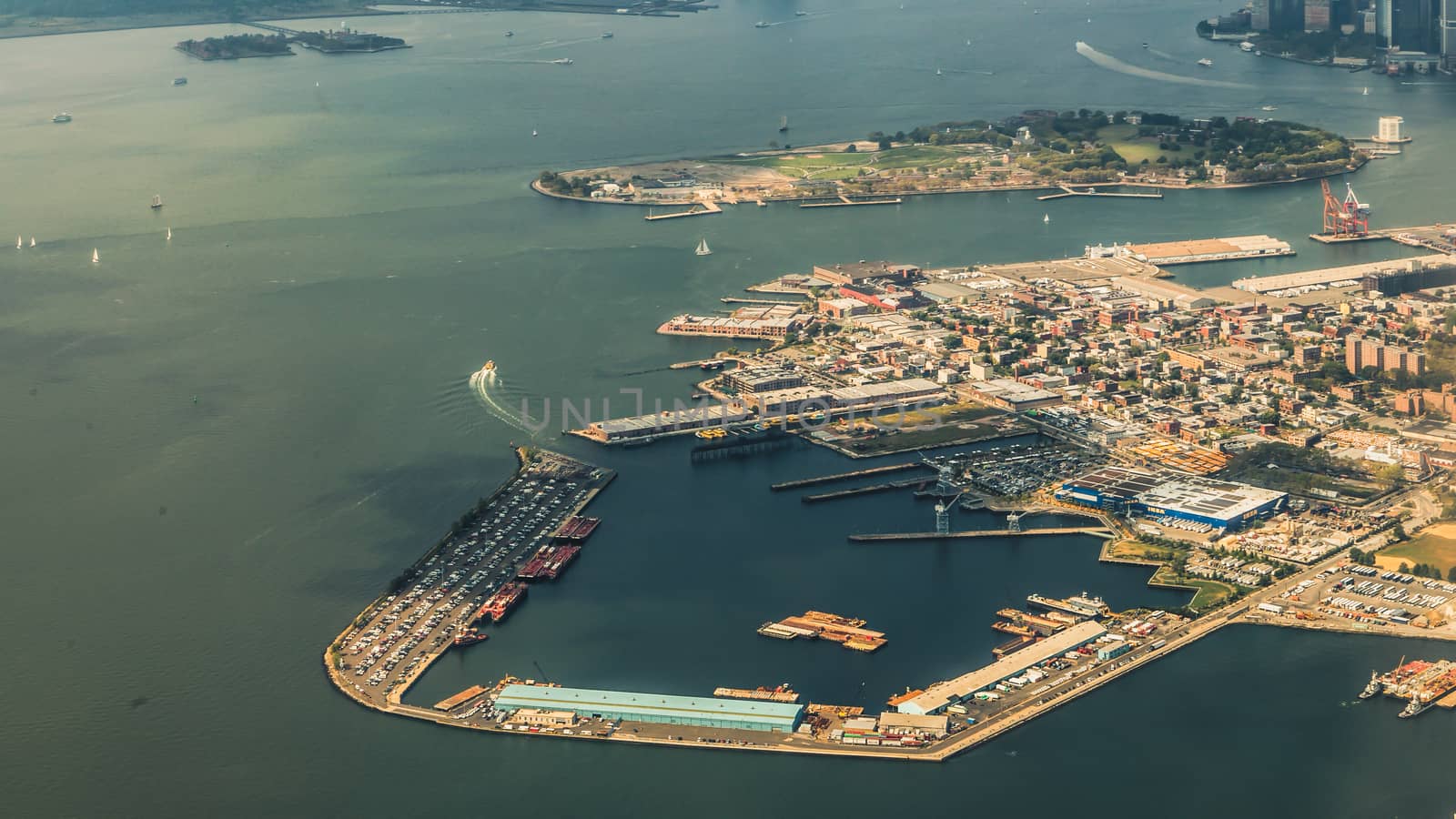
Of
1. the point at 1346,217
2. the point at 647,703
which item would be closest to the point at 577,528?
the point at 647,703

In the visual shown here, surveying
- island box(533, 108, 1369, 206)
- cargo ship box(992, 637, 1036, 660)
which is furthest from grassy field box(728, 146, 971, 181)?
cargo ship box(992, 637, 1036, 660)

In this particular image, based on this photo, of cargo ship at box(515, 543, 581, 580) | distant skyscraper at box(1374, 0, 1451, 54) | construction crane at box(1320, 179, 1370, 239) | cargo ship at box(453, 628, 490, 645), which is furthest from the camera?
distant skyscraper at box(1374, 0, 1451, 54)

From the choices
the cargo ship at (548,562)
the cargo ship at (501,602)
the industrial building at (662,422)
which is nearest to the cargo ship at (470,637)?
the cargo ship at (501,602)

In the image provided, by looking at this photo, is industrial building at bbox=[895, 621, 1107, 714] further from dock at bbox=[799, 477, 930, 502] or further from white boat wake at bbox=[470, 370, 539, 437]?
white boat wake at bbox=[470, 370, 539, 437]

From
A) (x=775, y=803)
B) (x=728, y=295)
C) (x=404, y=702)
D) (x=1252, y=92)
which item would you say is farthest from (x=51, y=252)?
(x=1252, y=92)

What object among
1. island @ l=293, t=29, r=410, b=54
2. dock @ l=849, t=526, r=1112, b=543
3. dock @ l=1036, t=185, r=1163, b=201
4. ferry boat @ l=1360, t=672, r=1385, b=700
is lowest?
ferry boat @ l=1360, t=672, r=1385, b=700

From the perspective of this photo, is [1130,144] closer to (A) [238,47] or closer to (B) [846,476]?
(B) [846,476]

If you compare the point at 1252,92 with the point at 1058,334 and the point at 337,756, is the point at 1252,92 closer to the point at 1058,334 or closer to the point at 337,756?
the point at 1058,334

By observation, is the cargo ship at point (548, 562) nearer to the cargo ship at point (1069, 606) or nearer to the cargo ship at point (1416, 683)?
the cargo ship at point (1069, 606)
